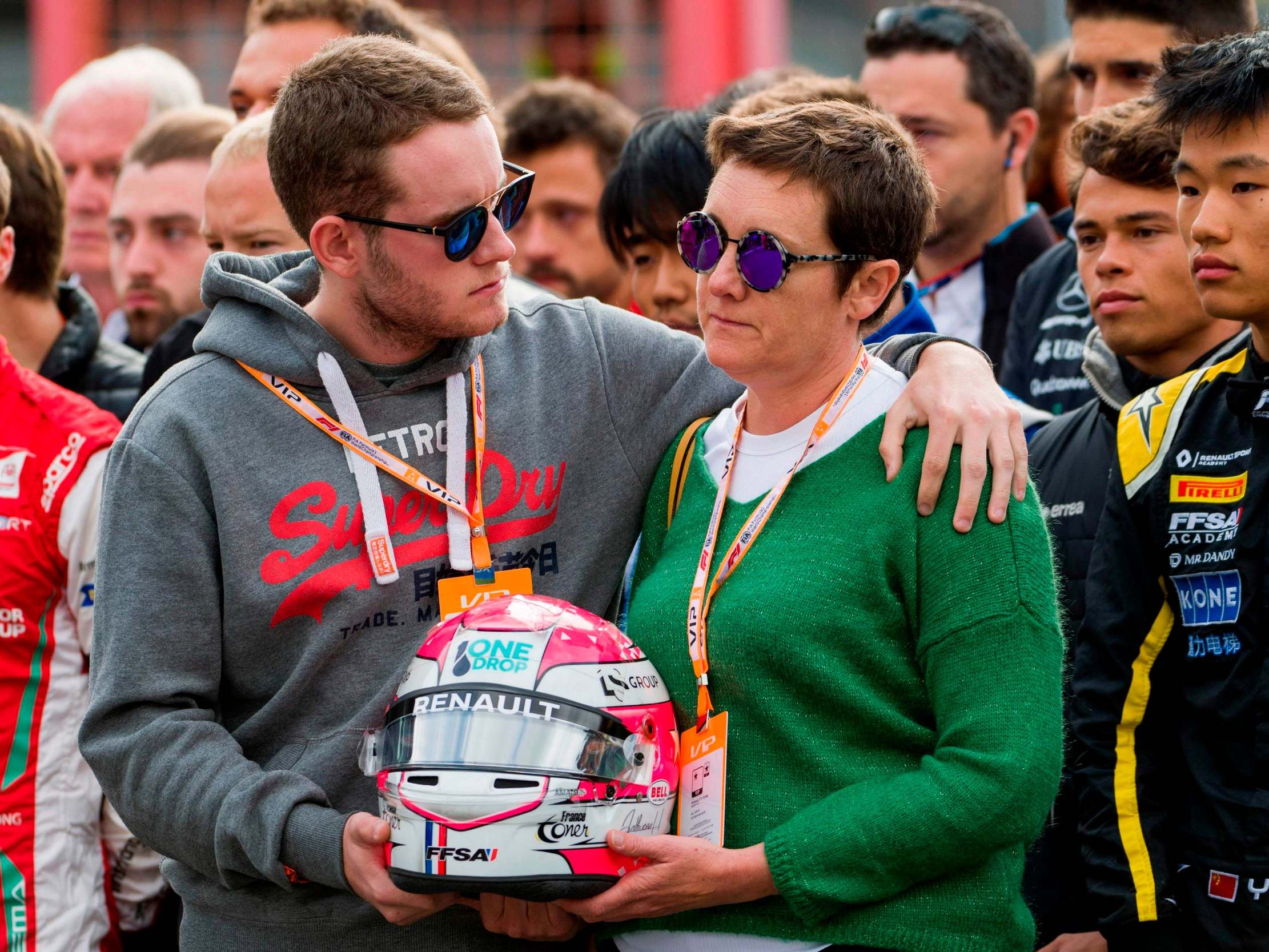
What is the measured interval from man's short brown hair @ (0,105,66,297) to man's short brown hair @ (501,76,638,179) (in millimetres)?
1923

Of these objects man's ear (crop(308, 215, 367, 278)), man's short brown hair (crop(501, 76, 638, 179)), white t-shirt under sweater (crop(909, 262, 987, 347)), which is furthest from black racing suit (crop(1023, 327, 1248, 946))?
man's short brown hair (crop(501, 76, 638, 179))

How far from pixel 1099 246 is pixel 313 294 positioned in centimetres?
195

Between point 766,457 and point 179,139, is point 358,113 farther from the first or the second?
point 179,139

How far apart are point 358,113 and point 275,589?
0.88 m

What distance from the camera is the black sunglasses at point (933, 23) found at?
17.2 ft

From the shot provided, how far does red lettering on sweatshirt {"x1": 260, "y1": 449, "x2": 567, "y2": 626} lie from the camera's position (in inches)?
104

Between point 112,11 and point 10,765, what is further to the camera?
point 112,11

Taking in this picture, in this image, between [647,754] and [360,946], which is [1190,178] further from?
[360,946]

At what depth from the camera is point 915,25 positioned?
17.4 feet

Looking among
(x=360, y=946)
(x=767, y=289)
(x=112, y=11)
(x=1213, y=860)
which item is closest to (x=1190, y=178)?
(x=767, y=289)

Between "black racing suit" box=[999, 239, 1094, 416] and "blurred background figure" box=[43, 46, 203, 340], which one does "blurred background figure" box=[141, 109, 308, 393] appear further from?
"blurred background figure" box=[43, 46, 203, 340]

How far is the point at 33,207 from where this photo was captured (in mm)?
4195

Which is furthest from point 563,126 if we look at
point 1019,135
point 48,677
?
point 48,677

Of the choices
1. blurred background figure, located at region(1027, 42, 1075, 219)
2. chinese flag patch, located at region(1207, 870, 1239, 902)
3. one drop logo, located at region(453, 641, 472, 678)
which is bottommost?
chinese flag patch, located at region(1207, 870, 1239, 902)
